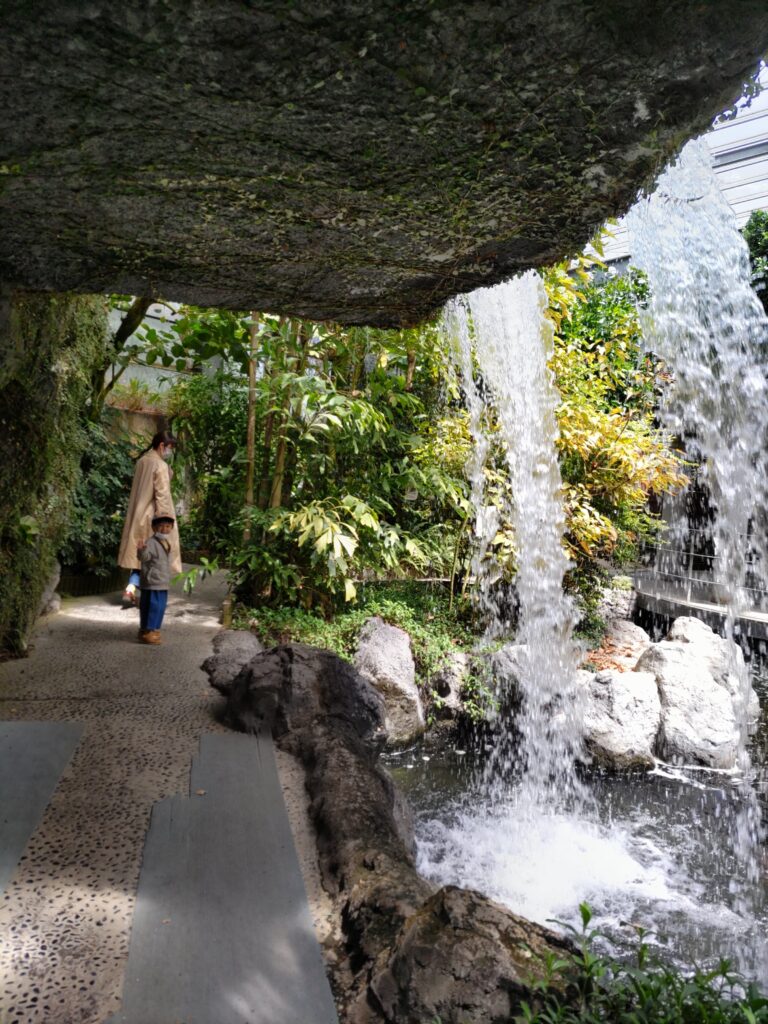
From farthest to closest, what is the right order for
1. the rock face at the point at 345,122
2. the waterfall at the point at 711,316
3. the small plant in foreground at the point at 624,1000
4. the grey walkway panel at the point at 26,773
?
the waterfall at the point at 711,316 → the grey walkway panel at the point at 26,773 → the small plant in foreground at the point at 624,1000 → the rock face at the point at 345,122

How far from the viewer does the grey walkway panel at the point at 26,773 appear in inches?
104

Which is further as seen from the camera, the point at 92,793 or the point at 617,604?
the point at 617,604

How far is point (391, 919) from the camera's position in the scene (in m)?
2.22

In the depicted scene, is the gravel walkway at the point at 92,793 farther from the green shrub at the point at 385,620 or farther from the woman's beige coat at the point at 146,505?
the woman's beige coat at the point at 146,505

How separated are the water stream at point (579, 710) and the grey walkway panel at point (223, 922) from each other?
1394mm

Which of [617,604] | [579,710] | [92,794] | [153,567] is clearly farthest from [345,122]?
[617,604]

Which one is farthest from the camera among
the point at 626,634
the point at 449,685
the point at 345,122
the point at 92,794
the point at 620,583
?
the point at 620,583

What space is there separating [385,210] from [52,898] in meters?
2.42

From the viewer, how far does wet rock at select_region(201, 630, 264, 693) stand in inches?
187

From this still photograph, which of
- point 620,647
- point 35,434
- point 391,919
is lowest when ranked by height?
point 391,919

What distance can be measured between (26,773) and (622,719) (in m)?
4.40

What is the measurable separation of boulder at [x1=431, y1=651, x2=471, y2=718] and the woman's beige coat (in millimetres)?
2494

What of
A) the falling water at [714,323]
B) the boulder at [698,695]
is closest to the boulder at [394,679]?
the boulder at [698,695]

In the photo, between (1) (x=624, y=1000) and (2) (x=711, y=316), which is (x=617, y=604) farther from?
(1) (x=624, y=1000)
